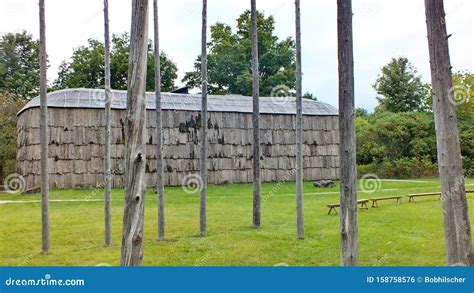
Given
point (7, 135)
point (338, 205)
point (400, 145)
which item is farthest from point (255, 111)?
point (400, 145)

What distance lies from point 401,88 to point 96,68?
25.8 m

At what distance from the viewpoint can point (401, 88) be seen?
39.4 metres

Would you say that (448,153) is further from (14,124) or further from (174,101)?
(14,124)

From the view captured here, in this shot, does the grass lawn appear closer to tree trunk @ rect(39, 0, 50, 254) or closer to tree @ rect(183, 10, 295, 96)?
tree trunk @ rect(39, 0, 50, 254)

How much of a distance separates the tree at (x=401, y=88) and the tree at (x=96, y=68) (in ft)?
61.3

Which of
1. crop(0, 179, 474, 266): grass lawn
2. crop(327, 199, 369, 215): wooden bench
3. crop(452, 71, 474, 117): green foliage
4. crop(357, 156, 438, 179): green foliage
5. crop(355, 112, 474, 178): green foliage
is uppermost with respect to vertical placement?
crop(452, 71, 474, 117): green foliage

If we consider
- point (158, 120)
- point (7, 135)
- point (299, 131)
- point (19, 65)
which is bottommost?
point (299, 131)

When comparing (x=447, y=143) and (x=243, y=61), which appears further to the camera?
(x=243, y=61)

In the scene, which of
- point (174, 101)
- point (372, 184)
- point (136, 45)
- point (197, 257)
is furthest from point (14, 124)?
point (136, 45)

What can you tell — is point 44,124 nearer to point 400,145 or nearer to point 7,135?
point 7,135

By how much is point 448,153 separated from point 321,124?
81.5 feet

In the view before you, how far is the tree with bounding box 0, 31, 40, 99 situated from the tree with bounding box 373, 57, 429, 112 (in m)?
28.5

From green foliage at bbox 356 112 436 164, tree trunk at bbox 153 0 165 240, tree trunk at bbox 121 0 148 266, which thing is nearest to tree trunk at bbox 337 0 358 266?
tree trunk at bbox 121 0 148 266

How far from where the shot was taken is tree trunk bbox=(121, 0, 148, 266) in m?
5.09
